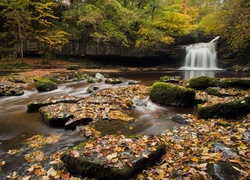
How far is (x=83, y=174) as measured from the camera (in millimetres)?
2875

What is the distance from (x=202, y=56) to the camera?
78.1ft

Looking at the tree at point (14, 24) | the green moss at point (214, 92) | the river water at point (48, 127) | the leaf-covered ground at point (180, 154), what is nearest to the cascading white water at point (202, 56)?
the green moss at point (214, 92)

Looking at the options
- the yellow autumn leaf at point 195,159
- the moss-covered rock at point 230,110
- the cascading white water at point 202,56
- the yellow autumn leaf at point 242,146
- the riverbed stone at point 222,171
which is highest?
the cascading white water at point 202,56

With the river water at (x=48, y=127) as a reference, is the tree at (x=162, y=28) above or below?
above

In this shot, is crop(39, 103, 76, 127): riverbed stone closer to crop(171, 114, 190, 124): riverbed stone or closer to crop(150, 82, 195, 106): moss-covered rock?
crop(171, 114, 190, 124): riverbed stone

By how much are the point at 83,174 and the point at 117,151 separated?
0.61 metres

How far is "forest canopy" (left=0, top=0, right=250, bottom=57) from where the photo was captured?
1839 centimetres

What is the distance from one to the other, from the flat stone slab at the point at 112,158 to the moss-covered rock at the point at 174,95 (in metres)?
3.81

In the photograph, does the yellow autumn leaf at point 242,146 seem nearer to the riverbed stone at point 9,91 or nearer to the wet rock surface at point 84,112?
the wet rock surface at point 84,112

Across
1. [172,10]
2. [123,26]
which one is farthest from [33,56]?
[172,10]

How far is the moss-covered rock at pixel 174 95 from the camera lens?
22.9ft

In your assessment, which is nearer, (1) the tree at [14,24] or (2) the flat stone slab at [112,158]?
(2) the flat stone slab at [112,158]

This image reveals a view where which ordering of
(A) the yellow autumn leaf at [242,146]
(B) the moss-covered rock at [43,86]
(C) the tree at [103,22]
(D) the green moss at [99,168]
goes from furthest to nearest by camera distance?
(C) the tree at [103,22]
(B) the moss-covered rock at [43,86]
(A) the yellow autumn leaf at [242,146]
(D) the green moss at [99,168]

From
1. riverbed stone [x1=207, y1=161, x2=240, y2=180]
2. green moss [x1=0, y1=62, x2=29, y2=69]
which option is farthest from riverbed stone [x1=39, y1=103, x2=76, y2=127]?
green moss [x1=0, y1=62, x2=29, y2=69]
